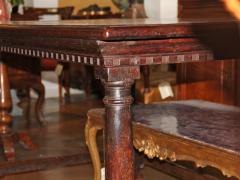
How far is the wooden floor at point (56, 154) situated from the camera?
11.6 feet

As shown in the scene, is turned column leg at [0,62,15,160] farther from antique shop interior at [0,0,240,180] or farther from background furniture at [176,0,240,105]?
background furniture at [176,0,240,105]

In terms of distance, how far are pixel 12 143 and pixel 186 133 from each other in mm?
2140

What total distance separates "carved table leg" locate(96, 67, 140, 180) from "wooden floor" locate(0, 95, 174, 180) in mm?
1657

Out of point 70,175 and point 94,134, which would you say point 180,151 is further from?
point 70,175

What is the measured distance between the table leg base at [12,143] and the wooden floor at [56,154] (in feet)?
0.16

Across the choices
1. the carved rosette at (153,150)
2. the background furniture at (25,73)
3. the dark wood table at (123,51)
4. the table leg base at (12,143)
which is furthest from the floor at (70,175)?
the dark wood table at (123,51)

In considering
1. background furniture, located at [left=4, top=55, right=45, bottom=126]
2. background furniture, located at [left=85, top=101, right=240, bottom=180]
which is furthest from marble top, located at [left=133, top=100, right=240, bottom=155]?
background furniture, located at [left=4, top=55, right=45, bottom=126]

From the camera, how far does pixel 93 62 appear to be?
1.73 meters

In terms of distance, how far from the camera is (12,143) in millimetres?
3902

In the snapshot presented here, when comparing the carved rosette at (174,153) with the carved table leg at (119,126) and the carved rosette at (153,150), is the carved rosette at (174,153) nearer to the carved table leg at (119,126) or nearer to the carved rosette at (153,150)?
the carved rosette at (153,150)

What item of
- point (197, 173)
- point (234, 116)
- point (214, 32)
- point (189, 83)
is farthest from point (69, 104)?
point (214, 32)

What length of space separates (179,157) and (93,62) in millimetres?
538

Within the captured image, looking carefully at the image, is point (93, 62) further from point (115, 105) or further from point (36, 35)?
point (36, 35)

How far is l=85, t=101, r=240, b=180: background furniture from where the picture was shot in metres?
1.84
